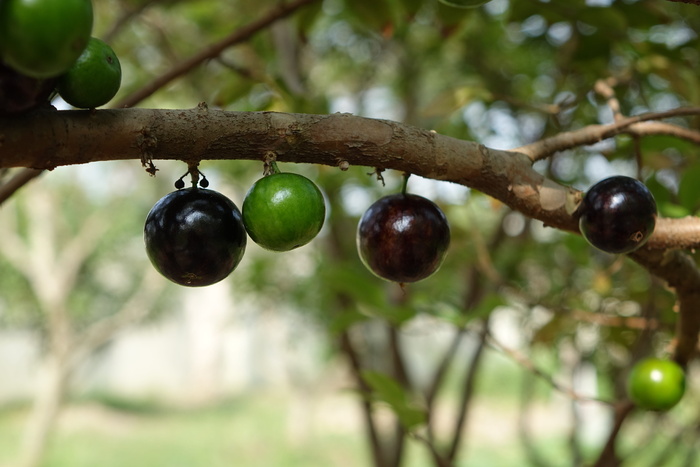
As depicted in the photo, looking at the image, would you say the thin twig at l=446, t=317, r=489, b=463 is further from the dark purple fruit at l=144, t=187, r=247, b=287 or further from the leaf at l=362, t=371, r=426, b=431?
the dark purple fruit at l=144, t=187, r=247, b=287

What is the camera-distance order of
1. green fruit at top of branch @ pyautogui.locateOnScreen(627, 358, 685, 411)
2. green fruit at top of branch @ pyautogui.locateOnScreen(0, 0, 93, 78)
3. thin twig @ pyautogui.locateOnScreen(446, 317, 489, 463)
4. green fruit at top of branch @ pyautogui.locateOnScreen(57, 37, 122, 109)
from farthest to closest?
thin twig @ pyautogui.locateOnScreen(446, 317, 489, 463), green fruit at top of branch @ pyautogui.locateOnScreen(627, 358, 685, 411), green fruit at top of branch @ pyautogui.locateOnScreen(57, 37, 122, 109), green fruit at top of branch @ pyautogui.locateOnScreen(0, 0, 93, 78)

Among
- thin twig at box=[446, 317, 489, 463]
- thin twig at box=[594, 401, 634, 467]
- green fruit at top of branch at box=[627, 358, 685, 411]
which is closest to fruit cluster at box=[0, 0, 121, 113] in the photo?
green fruit at top of branch at box=[627, 358, 685, 411]

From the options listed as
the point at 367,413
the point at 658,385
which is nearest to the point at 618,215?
the point at 658,385

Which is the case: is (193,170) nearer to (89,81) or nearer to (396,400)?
(89,81)

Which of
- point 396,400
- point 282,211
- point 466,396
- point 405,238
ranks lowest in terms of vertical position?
point 466,396

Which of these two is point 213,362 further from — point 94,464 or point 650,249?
point 650,249
